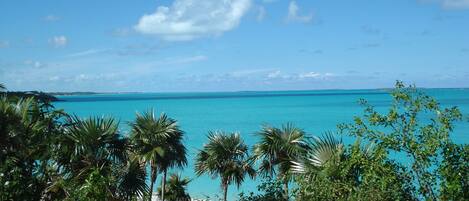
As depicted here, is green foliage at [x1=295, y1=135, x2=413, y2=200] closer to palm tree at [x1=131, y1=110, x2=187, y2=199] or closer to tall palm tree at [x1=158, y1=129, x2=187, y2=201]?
palm tree at [x1=131, y1=110, x2=187, y2=199]

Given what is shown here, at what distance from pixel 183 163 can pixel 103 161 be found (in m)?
6.30

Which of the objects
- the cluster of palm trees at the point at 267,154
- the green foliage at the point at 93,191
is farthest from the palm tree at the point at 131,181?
the green foliage at the point at 93,191

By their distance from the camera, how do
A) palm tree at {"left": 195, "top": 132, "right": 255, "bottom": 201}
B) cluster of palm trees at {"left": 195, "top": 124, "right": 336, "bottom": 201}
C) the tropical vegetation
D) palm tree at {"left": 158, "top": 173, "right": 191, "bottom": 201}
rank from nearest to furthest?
the tropical vegetation
cluster of palm trees at {"left": 195, "top": 124, "right": 336, "bottom": 201}
palm tree at {"left": 195, "top": 132, "right": 255, "bottom": 201}
palm tree at {"left": 158, "top": 173, "right": 191, "bottom": 201}

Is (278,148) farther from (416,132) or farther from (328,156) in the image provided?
(416,132)

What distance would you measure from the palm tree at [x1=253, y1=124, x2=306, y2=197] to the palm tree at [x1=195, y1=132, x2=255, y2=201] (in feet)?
4.90

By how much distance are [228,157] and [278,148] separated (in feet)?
9.23

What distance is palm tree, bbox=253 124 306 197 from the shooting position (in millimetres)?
18250

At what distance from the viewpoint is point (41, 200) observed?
10.2m

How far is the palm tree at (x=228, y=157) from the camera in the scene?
2067 cm

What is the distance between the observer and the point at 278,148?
18.6 m


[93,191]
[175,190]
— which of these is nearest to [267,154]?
[175,190]

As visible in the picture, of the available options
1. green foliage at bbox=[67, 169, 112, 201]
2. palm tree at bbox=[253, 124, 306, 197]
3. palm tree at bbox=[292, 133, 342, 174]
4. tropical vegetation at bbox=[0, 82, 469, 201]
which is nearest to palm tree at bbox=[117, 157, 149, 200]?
tropical vegetation at bbox=[0, 82, 469, 201]

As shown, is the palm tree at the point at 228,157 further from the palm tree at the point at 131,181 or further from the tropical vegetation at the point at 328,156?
the tropical vegetation at the point at 328,156

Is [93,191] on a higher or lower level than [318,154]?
higher
